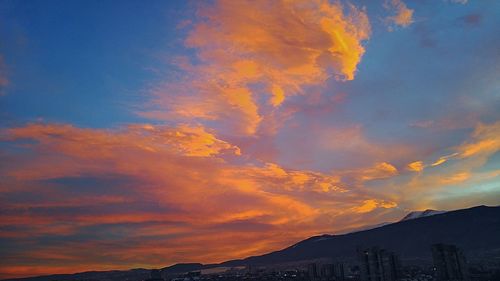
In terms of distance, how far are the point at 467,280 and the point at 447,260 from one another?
11328mm

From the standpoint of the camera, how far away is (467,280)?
185375 millimetres

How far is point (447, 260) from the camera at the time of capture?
634ft

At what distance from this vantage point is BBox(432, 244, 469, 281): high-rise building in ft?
618

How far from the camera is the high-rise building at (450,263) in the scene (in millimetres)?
188250

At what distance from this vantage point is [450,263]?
191750mm
